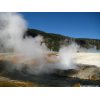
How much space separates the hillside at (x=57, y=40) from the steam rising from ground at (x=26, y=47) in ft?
0.20

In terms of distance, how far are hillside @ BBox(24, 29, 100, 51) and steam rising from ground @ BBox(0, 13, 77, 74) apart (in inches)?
2.4

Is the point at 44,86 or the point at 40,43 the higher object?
the point at 40,43

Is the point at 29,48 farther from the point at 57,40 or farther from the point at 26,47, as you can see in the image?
the point at 57,40

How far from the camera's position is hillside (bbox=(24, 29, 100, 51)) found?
20.3 feet

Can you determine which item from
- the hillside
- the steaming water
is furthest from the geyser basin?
the hillside

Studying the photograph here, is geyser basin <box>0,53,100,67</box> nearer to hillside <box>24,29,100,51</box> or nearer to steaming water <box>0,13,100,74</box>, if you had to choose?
steaming water <box>0,13,100,74</box>

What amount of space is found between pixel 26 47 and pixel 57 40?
45 centimetres

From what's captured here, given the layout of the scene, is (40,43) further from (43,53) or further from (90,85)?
(90,85)

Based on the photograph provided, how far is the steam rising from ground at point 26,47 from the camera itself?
615cm

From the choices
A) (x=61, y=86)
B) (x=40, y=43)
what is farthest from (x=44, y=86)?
(x=40, y=43)

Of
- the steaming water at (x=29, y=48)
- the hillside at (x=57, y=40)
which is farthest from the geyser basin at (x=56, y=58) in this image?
the hillside at (x=57, y=40)

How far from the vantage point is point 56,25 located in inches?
244
